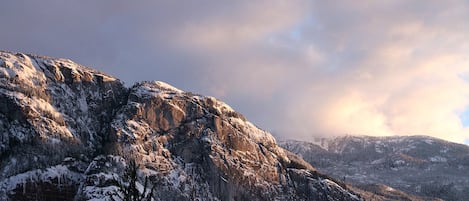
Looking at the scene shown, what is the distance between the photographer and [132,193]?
4919cm

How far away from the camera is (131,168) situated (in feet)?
167

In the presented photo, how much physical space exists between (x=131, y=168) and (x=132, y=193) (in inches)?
103
